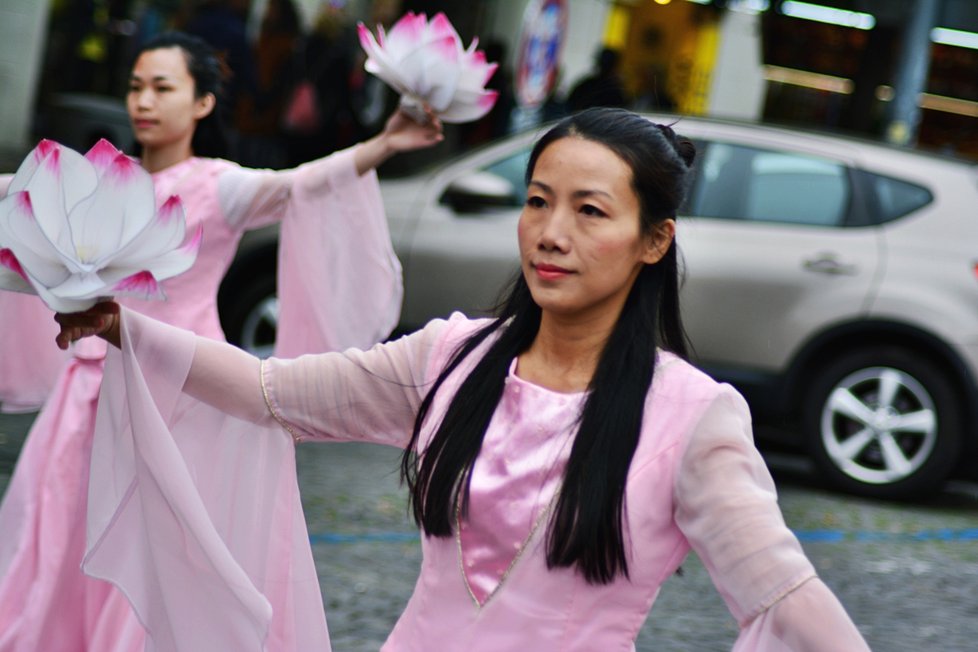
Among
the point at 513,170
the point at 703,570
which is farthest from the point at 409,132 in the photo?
the point at 513,170

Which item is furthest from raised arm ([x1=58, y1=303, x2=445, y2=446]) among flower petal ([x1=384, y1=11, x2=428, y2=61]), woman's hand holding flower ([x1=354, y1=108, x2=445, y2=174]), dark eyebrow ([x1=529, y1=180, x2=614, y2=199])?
flower petal ([x1=384, y1=11, x2=428, y2=61])

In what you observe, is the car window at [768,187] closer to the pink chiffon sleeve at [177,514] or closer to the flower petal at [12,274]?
the pink chiffon sleeve at [177,514]

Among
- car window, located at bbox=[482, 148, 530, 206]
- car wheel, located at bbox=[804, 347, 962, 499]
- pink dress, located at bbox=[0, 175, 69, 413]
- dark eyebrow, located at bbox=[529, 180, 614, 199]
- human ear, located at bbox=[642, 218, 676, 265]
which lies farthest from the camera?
car window, located at bbox=[482, 148, 530, 206]

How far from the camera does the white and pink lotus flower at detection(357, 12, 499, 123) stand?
3.95m

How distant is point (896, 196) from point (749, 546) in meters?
6.42

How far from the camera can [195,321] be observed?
14.6 ft

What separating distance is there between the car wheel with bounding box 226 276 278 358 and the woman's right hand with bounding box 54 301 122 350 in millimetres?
6345

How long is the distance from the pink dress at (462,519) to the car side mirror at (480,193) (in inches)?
218

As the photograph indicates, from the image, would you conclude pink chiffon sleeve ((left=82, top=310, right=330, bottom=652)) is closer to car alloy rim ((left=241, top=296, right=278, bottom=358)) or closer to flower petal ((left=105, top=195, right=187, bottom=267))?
flower petal ((left=105, top=195, right=187, bottom=267))

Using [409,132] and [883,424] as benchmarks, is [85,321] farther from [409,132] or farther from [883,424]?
[883,424]

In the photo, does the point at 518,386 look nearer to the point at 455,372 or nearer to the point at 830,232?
the point at 455,372

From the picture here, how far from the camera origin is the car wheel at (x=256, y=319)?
8.77m

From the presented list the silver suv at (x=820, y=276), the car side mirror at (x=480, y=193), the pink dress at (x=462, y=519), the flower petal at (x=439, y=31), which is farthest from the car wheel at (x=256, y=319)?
the pink dress at (x=462, y=519)

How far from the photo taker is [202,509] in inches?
107
